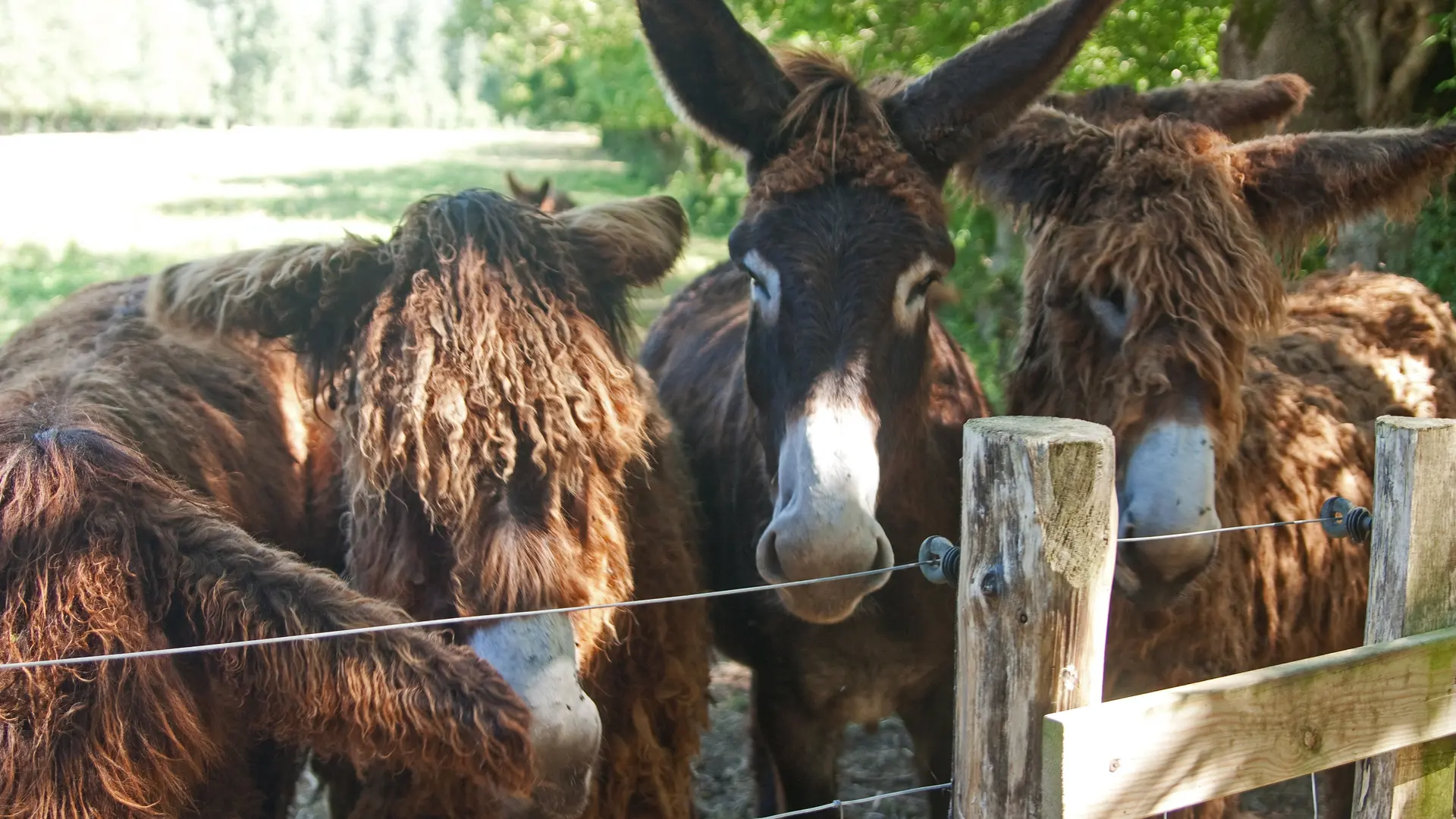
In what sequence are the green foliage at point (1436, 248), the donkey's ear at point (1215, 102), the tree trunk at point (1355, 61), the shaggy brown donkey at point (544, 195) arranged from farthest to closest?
1. the tree trunk at point (1355, 61)
2. the green foliage at point (1436, 248)
3. the shaggy brown donkey at point (544, 195)
4. the donkey's ear at point (1215, 102)

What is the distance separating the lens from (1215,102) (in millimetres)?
4406

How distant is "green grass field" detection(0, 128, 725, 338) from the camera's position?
58.6 feet

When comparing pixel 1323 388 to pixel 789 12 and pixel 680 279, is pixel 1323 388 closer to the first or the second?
pixel 789 12

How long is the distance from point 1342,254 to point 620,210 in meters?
4.91

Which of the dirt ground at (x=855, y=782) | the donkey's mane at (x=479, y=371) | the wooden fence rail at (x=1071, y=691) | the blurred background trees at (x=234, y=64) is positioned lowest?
the dirt ground at (x=855, y=782)

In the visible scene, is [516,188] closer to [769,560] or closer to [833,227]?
[833,227]

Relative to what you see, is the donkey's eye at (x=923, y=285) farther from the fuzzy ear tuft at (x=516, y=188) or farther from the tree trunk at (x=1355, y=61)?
the tree trunk at (x=1355, y=61)

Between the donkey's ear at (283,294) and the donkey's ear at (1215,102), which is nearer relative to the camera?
the donkey's ear at (283,294)

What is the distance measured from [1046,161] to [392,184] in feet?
119

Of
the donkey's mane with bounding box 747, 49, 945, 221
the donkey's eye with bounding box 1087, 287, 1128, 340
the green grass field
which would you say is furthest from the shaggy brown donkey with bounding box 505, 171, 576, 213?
the donkey's eye with bounding box 1087, 287, 1128, 340

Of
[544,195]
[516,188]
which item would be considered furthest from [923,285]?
[516,188]

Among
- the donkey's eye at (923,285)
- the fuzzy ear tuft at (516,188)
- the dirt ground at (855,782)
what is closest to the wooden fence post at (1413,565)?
the donkey's eye at (923,285)

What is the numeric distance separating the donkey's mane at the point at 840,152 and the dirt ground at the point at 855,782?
2437 millimetres

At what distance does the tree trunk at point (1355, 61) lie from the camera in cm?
578
